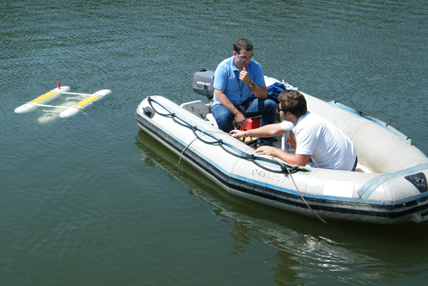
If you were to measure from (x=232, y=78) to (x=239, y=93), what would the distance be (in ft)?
0.77

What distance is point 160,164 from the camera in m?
5.94

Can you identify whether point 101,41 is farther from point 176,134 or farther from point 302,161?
point 302,161

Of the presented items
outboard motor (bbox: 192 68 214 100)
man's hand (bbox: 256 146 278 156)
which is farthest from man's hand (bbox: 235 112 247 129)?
outboard motor (bbox: 192 68 214 100)

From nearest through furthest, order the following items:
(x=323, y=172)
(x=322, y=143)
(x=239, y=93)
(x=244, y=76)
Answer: (x=322, y=143) < (x=323, y=172) < (x=244, y=76) < (x=239, y=93)

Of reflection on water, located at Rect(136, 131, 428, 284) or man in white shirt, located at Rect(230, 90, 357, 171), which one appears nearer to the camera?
reflection on water, located at Rect(136, 131, 428, 284)

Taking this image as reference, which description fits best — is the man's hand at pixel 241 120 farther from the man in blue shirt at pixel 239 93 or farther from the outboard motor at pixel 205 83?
the outboard motor at pixel 205 83

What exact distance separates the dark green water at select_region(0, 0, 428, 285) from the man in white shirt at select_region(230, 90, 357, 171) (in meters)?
0.68

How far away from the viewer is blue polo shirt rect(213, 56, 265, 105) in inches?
219

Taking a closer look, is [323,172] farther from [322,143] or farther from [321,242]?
[321,242]

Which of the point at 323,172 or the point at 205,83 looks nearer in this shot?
the point at 323,172

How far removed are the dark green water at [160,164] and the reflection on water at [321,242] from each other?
0.04 feet

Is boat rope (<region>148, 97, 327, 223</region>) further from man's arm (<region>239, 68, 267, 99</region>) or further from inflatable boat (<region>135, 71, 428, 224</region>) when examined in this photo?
man's arm (<region>239, 68, 267, 99</region>)

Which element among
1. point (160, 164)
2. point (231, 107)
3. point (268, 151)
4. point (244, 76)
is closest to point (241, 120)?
point (231, 107)

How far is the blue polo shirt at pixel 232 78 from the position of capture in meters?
5.56
